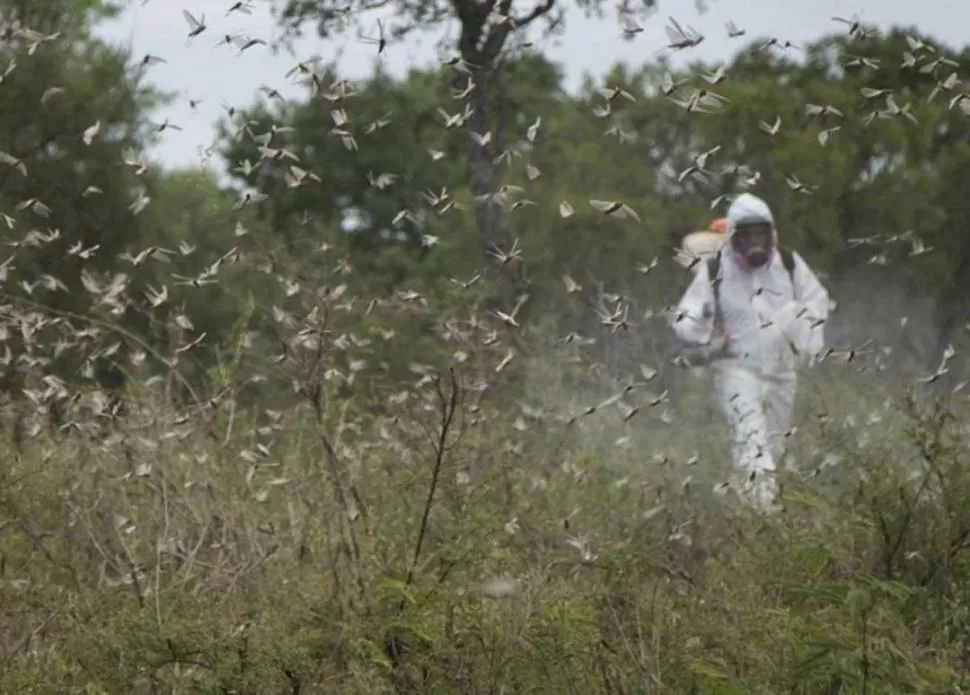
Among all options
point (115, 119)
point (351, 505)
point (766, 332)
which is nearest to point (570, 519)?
point (351, 505)

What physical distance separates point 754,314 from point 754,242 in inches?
16.8

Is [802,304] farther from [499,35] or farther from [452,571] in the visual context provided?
[452,571]

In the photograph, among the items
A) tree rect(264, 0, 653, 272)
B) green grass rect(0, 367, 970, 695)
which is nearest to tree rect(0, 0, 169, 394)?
tree rect(264, 0, 653, 272)

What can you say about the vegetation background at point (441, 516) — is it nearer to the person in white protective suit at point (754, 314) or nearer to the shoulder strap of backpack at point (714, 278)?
the person in white protective suit at point (754, 314)

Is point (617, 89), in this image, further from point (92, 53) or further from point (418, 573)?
point (92, 53)

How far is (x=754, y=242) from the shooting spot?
37.9 ft

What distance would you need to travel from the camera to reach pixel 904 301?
82.8ft

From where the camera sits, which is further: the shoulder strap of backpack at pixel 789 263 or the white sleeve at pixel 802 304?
the shoulder strap of backpack at pixel 789 263

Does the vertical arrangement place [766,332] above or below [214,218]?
below

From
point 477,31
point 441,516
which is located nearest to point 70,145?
point 477,31

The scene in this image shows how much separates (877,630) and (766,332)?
6.18 meters

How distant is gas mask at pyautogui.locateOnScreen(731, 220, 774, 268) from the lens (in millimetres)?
11508

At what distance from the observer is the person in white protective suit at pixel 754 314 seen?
11492mm

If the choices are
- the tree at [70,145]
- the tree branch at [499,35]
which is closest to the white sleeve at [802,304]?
the tree branch at [499,35]
